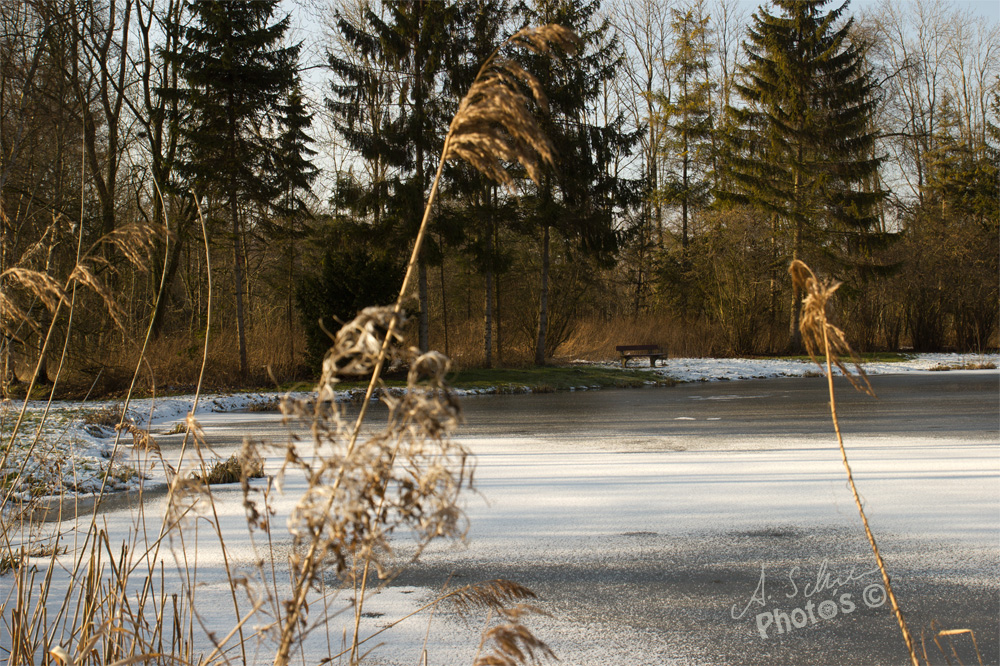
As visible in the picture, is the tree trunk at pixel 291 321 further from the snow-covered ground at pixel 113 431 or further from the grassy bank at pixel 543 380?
the snow-covered ground at pixel 113 431

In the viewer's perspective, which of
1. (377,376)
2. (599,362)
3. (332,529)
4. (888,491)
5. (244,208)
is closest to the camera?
(332,529)

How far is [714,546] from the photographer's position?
4410mm

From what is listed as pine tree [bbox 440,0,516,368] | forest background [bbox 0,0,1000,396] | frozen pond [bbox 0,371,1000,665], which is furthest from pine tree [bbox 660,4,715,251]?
frozen pond [bbox 0,371,1000,665]

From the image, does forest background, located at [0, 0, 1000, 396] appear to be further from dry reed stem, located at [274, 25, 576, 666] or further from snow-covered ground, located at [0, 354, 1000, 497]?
dry reed stem, located at [274, 25, 576, 666]

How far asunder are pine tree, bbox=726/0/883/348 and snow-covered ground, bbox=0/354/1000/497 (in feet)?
17.3

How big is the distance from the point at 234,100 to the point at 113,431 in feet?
34.0

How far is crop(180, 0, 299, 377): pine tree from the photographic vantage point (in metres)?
16.9

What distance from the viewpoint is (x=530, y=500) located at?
18.6 feet

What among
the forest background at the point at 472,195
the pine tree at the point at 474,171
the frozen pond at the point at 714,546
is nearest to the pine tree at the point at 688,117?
the forest background at the point at 472,195

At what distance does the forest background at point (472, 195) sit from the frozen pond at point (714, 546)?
7102mm

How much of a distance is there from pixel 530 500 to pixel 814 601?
8.02 feet

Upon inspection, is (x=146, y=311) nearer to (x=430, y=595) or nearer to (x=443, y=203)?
(x=443, y=203)

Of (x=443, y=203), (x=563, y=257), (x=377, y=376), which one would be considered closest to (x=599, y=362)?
(x=563, y=257)

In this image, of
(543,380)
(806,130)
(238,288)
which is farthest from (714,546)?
(806,130)
